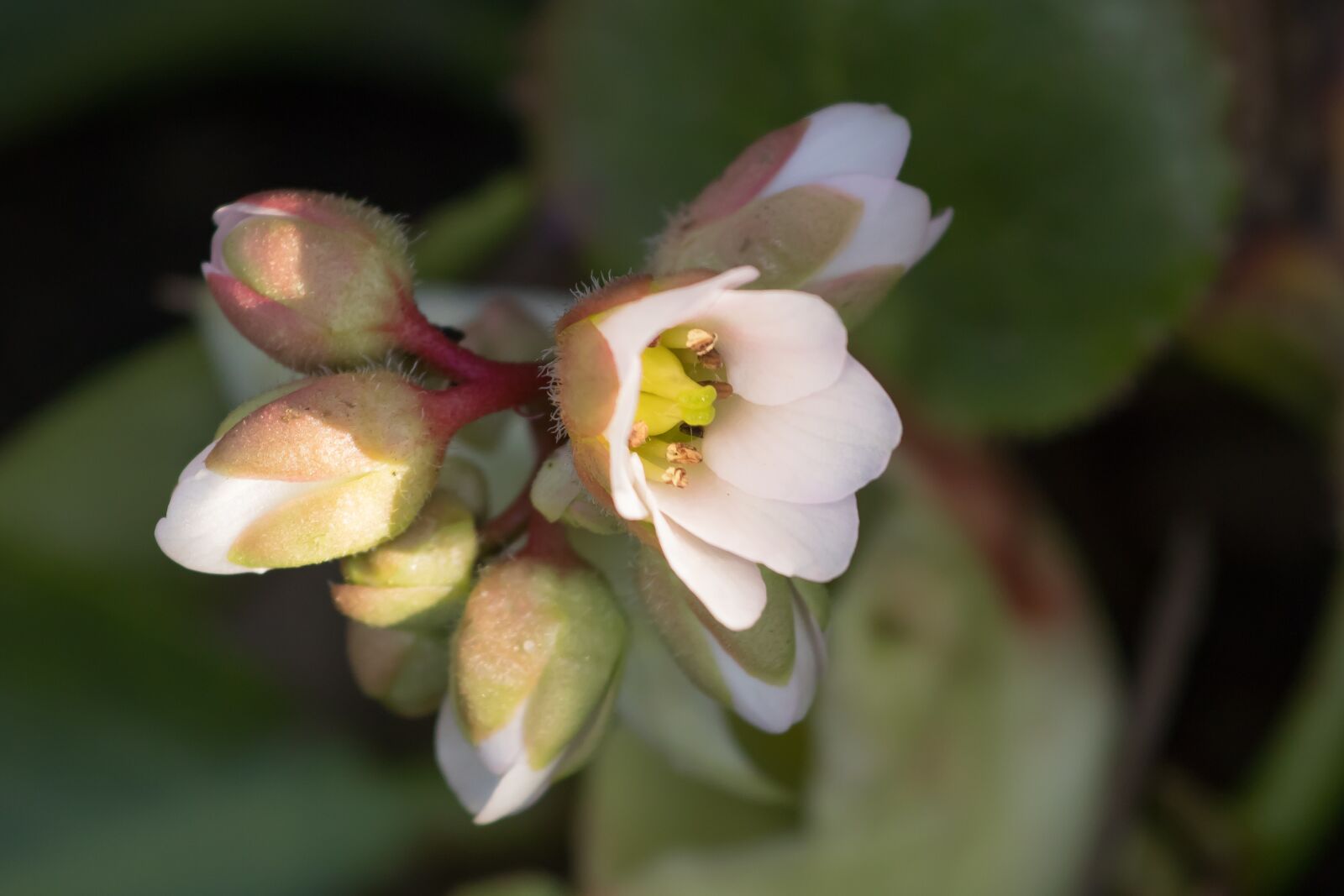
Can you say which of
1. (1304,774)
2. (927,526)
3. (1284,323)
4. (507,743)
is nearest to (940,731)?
(927,526)

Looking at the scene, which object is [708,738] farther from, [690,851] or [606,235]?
[606,235]

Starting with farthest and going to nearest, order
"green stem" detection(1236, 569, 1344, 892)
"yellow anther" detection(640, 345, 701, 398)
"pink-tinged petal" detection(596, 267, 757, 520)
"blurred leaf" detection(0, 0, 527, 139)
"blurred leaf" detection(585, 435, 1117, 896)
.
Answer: "blurred leaf" detection(0, 0, 527, 139)
"green stem" detection(1236, 569, 1344, 892)
"blurred leaf" detection(585, 435, 1117, 896)
"yellow anther" detection(640, 345, 701, 398)
"pink-tinged petal" detection(596, 267, 757, 520)

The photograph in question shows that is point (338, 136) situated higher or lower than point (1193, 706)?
higher

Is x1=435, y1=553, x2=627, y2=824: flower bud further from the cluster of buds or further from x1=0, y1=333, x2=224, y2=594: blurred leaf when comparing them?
x1=0, y1=333, x2=224, y2=594: blurred leaf

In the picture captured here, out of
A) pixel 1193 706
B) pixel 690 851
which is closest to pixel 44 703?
pixel 690 851

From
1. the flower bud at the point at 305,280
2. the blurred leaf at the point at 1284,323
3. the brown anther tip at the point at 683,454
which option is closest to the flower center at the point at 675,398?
the brown anther tip at the point at 683,454

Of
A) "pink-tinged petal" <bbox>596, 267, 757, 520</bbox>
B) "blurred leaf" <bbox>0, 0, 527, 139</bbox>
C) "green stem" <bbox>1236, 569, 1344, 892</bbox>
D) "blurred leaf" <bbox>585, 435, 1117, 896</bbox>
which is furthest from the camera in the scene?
"blurred leaf" <bbox>0, 0, 527, 139</bbox>

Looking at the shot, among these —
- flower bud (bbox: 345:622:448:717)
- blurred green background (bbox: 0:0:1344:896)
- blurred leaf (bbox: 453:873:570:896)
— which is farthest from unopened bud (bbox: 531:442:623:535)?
blurred leaf (bbox: 453:873:570:896)

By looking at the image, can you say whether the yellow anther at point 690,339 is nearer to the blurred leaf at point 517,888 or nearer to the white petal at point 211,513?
the white petal at point 211,513
